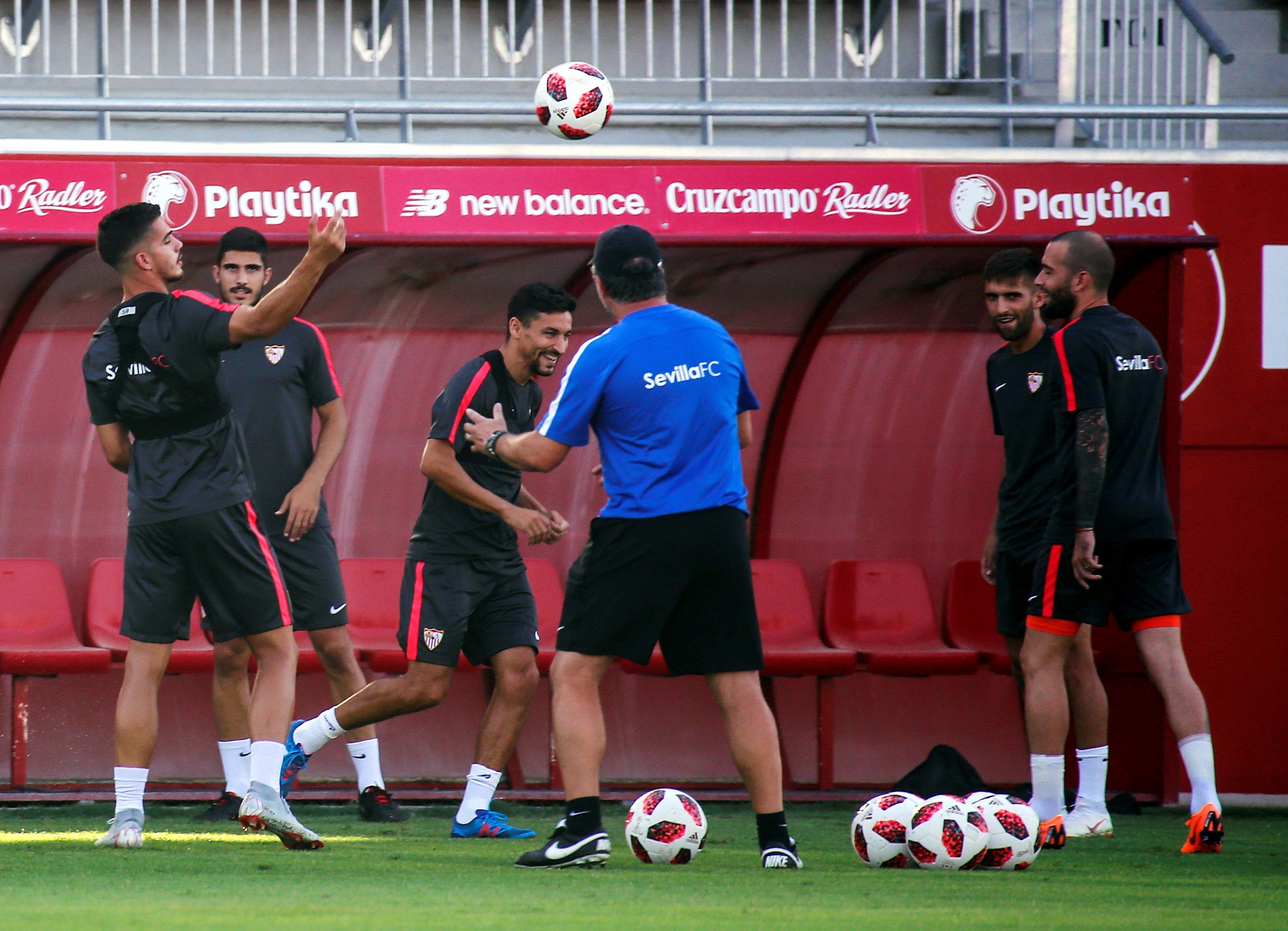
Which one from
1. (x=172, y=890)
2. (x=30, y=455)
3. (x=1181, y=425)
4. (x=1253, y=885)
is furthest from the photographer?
(x=30, y=455)

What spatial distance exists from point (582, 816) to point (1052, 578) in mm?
1852

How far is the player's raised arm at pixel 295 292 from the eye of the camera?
4406mm

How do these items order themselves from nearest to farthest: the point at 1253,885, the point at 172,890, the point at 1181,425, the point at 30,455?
the point at 172,890, the point at 1253,885, the point at 1181,425, the point at 30,455

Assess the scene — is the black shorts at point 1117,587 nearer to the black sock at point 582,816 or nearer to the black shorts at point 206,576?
the black sock at point 582,816

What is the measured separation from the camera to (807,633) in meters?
7.62

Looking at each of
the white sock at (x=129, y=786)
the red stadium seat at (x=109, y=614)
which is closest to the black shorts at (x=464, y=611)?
the white sock at (x=129, y=786)

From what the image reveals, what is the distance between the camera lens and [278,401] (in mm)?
6129

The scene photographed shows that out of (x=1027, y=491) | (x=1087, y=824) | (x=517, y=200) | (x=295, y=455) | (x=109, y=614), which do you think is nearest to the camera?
(x=1087, y=824)

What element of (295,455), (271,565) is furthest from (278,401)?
(271,565)

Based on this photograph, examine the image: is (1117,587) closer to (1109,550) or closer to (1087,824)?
(1109,550)

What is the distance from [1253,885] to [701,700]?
3.35 meters

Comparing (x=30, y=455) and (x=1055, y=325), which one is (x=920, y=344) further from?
(x=30, y=455)

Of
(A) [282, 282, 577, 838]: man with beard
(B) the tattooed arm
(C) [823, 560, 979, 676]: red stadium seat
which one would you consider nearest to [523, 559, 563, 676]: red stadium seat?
(C) [823, 560, 979, 676]: red stadium seat

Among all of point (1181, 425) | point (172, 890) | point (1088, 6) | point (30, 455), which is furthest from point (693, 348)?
point (1088, 6)
